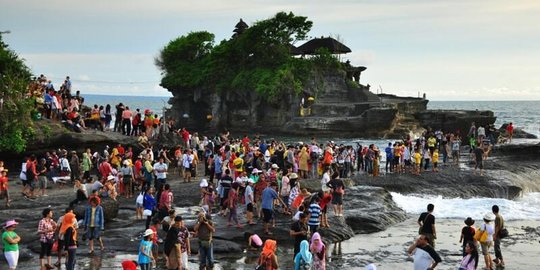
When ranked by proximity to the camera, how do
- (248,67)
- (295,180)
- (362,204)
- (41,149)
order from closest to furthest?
(295,180) < (362,204) < (41,149) < (248,67)

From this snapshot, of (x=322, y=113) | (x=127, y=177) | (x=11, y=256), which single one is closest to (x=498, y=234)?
(x=11, y=256)

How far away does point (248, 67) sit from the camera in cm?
7831

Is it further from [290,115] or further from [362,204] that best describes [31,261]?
[290,115]

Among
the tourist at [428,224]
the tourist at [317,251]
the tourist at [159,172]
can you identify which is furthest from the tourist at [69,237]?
the tourist at [159,172]

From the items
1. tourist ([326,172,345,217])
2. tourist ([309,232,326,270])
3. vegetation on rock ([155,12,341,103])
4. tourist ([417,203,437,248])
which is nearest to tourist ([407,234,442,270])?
tourist ([309,232,326,270])

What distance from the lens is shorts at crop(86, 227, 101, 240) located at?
17.6 metres

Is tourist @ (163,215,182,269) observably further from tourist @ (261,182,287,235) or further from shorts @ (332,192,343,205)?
shorts @ (332,192,343,205)

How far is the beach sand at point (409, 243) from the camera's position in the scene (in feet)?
60.0

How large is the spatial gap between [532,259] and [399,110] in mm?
54929

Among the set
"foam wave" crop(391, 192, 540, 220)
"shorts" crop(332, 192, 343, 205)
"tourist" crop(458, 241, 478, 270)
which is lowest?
"foam wave" crop(391, 192, 540, 220)

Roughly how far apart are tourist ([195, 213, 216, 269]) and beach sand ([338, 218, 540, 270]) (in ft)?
12.3

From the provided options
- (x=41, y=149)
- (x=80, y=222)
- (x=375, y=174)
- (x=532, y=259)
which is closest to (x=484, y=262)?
(x=532, y=259)

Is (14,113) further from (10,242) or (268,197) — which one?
(10,242)

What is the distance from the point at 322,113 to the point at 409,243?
172 feet
